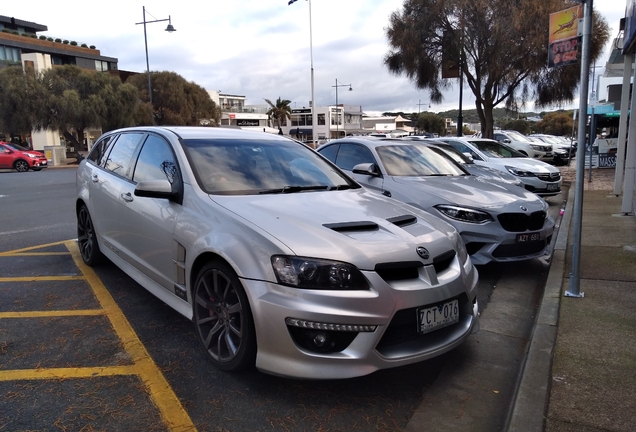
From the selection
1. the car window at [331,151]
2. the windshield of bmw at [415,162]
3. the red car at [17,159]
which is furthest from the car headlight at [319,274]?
the red car at [17,159]

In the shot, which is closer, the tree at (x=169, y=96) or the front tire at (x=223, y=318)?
the front tire at (x=223, y=318)

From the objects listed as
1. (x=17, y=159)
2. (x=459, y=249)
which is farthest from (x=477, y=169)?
(x=17, y=159)

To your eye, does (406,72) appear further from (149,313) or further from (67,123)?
(67,123)

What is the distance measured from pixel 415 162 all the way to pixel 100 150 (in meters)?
3.99

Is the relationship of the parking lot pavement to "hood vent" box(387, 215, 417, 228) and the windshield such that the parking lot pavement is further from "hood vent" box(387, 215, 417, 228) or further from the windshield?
the windshield

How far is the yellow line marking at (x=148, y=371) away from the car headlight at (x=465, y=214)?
341 cm

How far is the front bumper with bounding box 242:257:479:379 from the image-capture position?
274 centimetres

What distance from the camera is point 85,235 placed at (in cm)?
576

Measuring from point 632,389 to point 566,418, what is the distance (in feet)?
2.00

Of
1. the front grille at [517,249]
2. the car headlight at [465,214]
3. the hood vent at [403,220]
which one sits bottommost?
the front grille at [517,249]

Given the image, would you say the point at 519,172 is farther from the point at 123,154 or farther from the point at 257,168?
the point at 123,154

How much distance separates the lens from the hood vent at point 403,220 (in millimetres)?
3398

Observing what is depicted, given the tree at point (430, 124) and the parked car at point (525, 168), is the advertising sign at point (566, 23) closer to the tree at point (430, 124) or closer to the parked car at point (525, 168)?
the parked car at point (525, 168)

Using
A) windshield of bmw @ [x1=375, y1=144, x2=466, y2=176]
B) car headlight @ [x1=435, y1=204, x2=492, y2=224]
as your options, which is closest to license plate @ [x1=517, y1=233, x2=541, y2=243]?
car headlight @ [x1=435, y1=204, x2=492, y2=224]
